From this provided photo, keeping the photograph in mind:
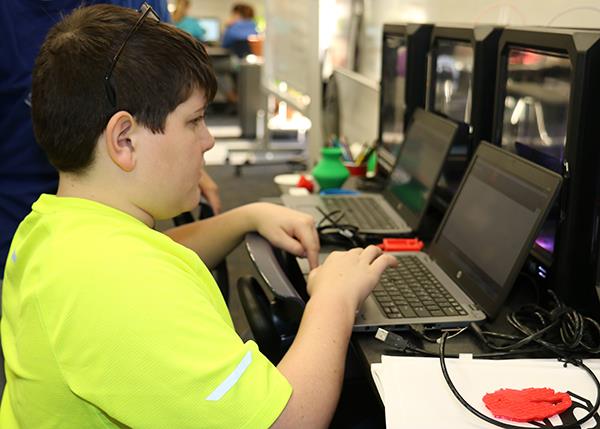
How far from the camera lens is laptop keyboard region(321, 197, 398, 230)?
1524mm

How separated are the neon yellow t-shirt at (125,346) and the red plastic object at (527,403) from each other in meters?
0.25

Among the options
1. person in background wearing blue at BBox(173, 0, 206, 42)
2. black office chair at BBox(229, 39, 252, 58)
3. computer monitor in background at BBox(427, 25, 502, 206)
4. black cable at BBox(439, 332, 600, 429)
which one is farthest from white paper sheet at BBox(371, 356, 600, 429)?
black office chair at BBox(229, 39, 252, 58)

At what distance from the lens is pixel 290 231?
4.14 ft

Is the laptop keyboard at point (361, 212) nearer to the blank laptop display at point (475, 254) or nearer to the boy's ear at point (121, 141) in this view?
the blank laptop display at point (475, 254)

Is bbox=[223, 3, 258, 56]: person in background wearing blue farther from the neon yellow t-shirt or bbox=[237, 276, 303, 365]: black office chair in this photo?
the neon yellow t-shirt

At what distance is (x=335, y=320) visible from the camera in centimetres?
89

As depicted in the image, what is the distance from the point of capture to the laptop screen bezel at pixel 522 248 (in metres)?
0.99

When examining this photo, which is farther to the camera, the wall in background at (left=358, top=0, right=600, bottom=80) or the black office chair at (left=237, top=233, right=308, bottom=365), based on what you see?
the wall in background at (left=358, top=0, right=600, bottom=80)

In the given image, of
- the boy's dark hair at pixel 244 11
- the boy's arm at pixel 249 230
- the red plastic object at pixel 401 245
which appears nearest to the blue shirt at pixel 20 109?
the boy's arm at pixel 249 230

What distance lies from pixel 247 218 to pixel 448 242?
Result: 0.38m

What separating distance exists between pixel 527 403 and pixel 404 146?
3.36 feet

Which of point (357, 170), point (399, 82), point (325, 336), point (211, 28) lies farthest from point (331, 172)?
point (211, 28)

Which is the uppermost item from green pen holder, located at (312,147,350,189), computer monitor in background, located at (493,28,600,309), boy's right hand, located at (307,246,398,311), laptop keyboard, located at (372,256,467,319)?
computer monitor in background, located at (493,28,600,309)

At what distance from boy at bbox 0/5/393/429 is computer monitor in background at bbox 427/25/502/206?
55cm
